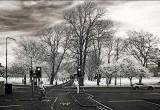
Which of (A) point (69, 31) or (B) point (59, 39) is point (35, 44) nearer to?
(B) point (59, 39)

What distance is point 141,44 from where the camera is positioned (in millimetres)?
73312

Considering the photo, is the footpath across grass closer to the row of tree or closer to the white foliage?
the row of tree

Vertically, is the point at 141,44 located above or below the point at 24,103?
above

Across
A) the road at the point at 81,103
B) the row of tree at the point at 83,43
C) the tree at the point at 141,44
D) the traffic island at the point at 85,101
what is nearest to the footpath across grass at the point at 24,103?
the road at the point at 81,103

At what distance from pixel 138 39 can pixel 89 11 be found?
1947cm

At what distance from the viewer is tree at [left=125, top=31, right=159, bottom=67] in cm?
7344

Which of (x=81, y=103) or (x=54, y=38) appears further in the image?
(x=54, y=38)

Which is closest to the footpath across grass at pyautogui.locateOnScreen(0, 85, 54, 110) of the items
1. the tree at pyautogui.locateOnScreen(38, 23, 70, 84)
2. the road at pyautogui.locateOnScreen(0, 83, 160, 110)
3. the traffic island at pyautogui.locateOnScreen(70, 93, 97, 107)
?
the road at pyautogui.locateOnScreen(0, 83, 160, 110)

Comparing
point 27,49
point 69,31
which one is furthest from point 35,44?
point 69,31

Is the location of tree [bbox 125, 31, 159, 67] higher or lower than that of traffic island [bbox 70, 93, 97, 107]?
higher

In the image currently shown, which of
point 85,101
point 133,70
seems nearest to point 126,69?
point 133,70

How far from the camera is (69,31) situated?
213ft

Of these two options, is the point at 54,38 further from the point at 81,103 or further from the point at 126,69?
the point at 81,103

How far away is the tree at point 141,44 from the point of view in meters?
73.4
